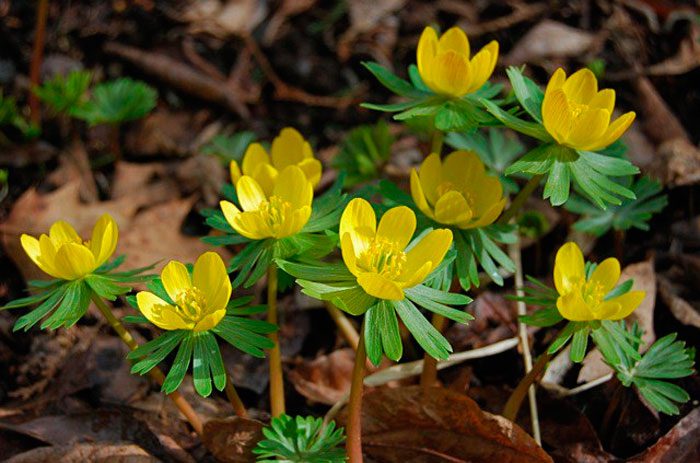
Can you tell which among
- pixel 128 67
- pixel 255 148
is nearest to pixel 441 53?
pixel 255 148

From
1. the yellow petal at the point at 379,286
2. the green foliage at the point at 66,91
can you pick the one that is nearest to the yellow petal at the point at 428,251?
the yellow petal at the point at 379,286

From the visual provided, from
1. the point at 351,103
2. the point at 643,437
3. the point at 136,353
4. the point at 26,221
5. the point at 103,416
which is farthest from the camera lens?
the point at 351,103

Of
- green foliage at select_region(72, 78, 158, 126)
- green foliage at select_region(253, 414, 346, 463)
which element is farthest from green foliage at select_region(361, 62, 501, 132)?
green foliage at select_region(72, 78, 158, 126)

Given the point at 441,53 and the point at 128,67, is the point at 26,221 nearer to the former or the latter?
the point at 128,67

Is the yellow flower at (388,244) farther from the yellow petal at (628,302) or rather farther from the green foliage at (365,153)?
the green foliage at (365,153)

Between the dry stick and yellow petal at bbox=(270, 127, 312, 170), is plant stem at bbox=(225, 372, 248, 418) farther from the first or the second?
the dry stick

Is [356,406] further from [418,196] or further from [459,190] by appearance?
[459,190]

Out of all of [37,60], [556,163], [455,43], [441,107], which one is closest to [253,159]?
[441,107]
